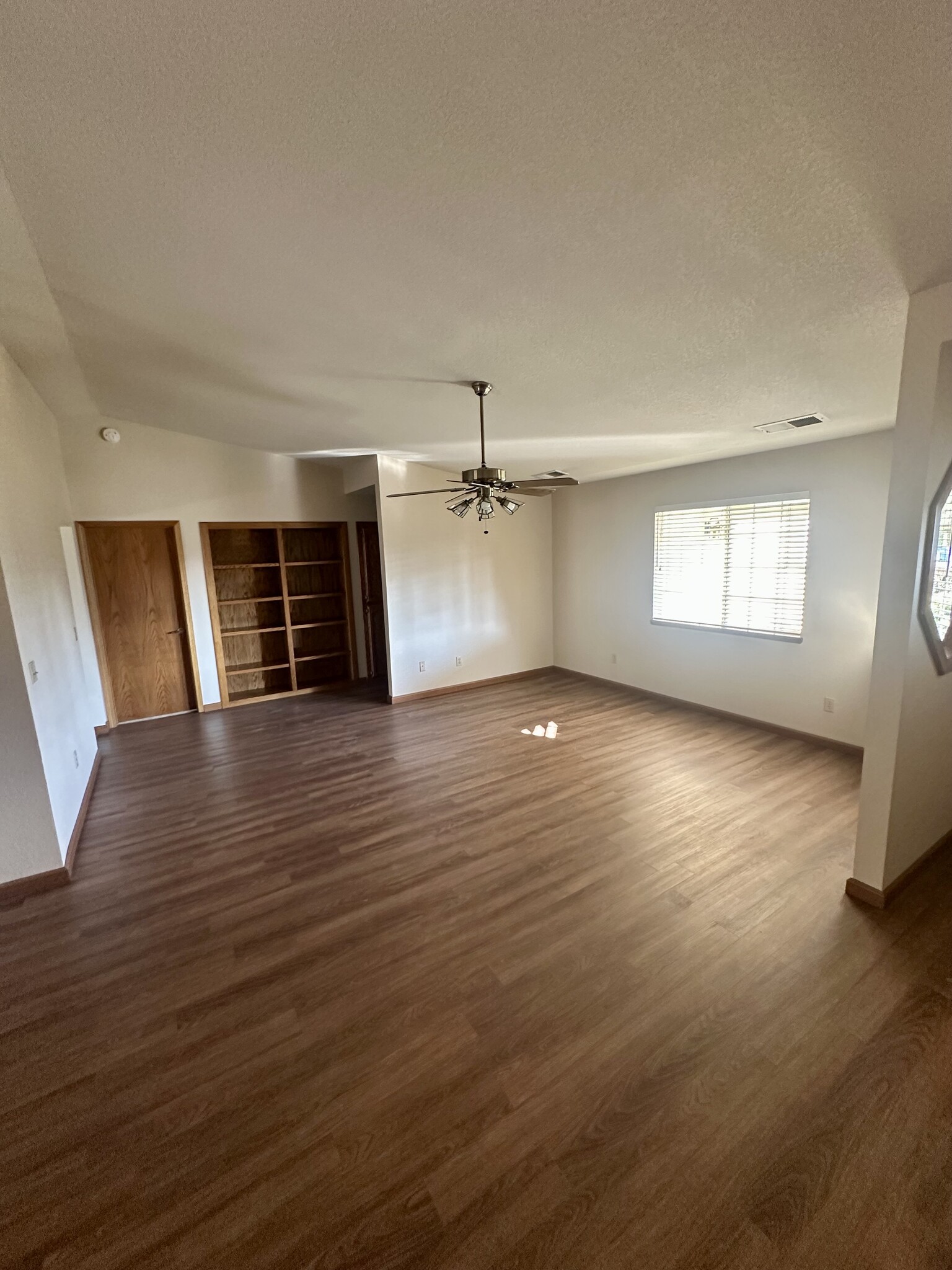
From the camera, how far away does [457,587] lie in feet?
19.9

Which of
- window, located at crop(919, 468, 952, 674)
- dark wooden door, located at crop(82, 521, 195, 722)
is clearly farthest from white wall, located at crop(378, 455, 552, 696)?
window, located at crop(919, 468, 952, 674)

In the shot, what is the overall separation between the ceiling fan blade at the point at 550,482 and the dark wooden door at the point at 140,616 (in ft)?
13.8

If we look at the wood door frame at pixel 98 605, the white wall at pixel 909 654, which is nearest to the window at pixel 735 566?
the white wall at pixel 909 654

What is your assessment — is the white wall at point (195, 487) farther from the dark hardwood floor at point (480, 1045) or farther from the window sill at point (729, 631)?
the window sill at point (729, 631)

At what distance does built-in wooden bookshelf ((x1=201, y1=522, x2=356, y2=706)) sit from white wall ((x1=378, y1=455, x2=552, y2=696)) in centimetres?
116

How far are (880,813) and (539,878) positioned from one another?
5.36ft

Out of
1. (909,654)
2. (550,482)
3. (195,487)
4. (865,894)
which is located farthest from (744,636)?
(195,487)

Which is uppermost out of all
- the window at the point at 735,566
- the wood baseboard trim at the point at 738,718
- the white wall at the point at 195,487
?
the white wall at the point at 195,487

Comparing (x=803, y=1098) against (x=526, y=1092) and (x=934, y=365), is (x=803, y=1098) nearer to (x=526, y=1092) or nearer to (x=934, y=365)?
(x=526, y=1092)

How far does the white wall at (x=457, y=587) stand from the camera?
18.3 ft

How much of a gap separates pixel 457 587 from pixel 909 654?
4.50 m

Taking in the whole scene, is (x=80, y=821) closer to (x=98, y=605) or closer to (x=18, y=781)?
(x=18, y=781)

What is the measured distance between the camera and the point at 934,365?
1.93 meters

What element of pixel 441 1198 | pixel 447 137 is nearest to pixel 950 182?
pixel 447 137
